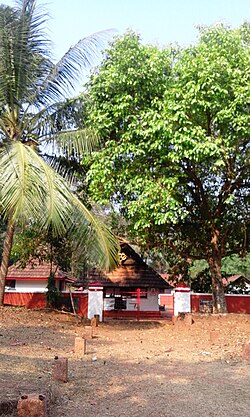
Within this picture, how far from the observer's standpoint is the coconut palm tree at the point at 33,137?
34.9 ft

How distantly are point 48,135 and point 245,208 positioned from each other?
722cm

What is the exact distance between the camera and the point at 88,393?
6230 millimetres

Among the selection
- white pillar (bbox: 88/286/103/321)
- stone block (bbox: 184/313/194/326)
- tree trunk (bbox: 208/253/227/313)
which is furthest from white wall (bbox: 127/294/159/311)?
stone block (bbox: 184/313/194/326)

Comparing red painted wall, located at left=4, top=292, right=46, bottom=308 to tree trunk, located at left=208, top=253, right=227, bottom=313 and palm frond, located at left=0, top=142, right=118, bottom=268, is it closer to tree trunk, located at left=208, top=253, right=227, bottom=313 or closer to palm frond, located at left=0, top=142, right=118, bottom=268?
tree trunk, located at left=208, top=253, right=227, bottom=313

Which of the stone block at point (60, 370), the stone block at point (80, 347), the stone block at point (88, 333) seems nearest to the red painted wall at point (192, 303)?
the stone block at point (88, 333)

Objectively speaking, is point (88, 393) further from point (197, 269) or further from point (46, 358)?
point (197, 269)

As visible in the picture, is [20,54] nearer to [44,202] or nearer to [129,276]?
[44,202]

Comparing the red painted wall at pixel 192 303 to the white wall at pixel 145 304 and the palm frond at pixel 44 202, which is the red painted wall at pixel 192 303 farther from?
the palm frond at pixel 44 202

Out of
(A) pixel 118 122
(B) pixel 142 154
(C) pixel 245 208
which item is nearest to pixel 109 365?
(B) pixel 142 154

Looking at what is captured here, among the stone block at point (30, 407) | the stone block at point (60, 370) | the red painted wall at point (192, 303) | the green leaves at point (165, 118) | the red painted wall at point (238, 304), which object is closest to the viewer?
the stone block at point (30, 407)

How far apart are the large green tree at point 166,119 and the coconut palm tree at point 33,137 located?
1148 millimetres

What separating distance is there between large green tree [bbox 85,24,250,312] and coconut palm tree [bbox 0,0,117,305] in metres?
1.15

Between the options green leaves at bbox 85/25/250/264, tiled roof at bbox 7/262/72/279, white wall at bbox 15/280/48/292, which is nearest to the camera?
green leaves at bbox 85/25/250/264

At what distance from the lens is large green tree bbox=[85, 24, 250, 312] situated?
12031 mm
